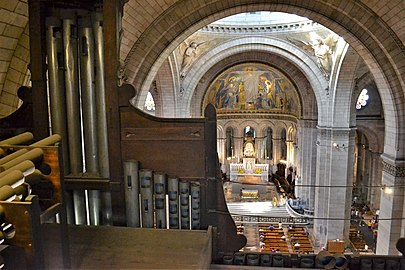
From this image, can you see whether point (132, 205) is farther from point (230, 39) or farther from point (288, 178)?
point (288, 178)

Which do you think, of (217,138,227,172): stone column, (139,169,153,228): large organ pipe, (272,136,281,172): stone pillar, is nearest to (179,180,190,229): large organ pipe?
(139,169,153,228): large organ pipe

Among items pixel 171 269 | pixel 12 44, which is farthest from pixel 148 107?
pixel 171 269

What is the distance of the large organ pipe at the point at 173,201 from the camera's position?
4.09m

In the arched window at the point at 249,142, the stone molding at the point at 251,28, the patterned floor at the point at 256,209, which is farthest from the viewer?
the arched window at the point at 249,142

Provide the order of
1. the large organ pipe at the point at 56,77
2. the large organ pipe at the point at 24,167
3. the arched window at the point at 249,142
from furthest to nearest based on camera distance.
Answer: the arched window at the point at 249,142 < the large organ pipe at the point at 56,77 < the large organ pipe at the point at 24,167

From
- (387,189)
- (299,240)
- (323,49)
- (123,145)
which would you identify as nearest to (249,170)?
(299,240)

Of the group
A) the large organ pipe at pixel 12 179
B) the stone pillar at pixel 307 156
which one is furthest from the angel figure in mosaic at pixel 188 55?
the large organ pipe at pixel 12 179

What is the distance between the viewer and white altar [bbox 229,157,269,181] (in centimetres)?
2633

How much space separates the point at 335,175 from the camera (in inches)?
570

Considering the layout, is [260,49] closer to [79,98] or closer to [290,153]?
[290,153]

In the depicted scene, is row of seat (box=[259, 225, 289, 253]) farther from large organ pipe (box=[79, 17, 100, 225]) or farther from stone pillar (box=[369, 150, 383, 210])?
large organ pipe (box=[79, 17, 100, 225])

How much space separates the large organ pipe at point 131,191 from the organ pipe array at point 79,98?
0.26m

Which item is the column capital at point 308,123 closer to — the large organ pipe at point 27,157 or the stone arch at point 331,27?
the stone arch at point 331,27

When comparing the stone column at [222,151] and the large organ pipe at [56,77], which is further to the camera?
the stone column at [222,151]
